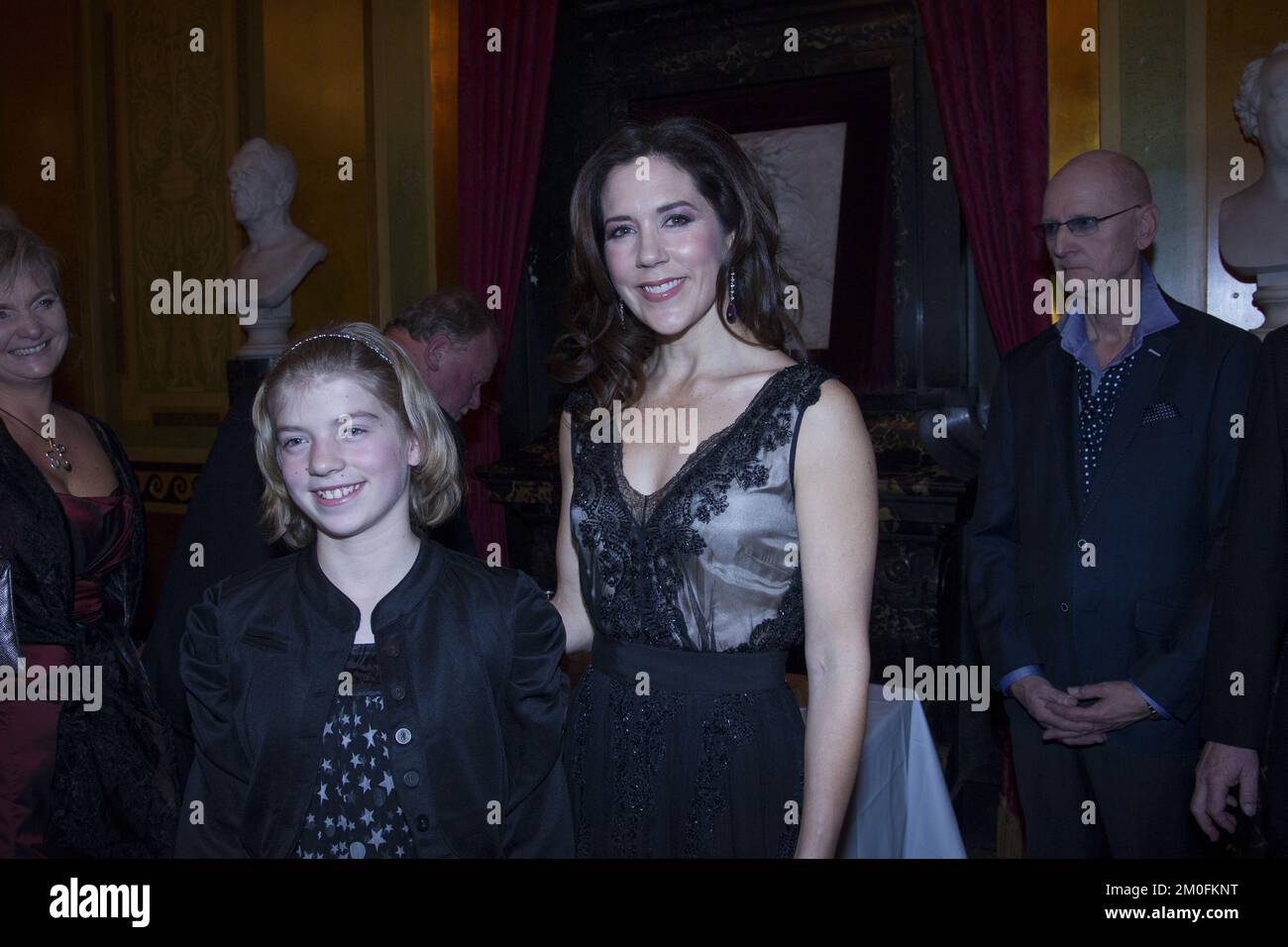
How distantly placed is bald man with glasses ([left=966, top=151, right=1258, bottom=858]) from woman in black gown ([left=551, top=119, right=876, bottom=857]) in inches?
37.9

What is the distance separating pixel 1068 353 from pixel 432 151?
3.07 metres

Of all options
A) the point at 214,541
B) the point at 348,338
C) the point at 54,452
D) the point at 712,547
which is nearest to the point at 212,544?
the point at 214,541

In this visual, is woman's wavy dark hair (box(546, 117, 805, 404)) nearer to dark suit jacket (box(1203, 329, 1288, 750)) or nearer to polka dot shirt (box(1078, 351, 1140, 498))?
dark suit jacket (box(1203, 329, 1288, 750))

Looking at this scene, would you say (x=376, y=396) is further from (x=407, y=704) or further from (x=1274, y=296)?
(x=1274, y=296)

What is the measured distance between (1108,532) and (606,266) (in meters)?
1.25

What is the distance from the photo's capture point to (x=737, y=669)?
169 centimetres

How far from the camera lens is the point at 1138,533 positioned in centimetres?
235

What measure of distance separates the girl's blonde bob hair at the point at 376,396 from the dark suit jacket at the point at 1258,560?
1.28 metres

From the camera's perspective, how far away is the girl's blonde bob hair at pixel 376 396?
5.24 ft

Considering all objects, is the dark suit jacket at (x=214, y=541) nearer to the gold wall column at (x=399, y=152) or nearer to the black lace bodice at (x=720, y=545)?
the black lace bodice at (x=720, y=545)

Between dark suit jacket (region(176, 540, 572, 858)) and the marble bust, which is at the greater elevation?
the marble bust

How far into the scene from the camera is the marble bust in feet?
14.9

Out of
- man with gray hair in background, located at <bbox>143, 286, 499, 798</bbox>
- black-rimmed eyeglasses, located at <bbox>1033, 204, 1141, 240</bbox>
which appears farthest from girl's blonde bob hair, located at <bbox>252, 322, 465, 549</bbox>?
black-rimmed eyeglasses, located at <bbox>1033, 204, 1141, 240</bbox>

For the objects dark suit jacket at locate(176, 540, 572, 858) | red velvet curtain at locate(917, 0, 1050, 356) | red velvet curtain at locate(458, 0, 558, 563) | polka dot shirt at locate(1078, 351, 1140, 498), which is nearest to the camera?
dark suit jacket at locate(176, 540, 572, 858)
